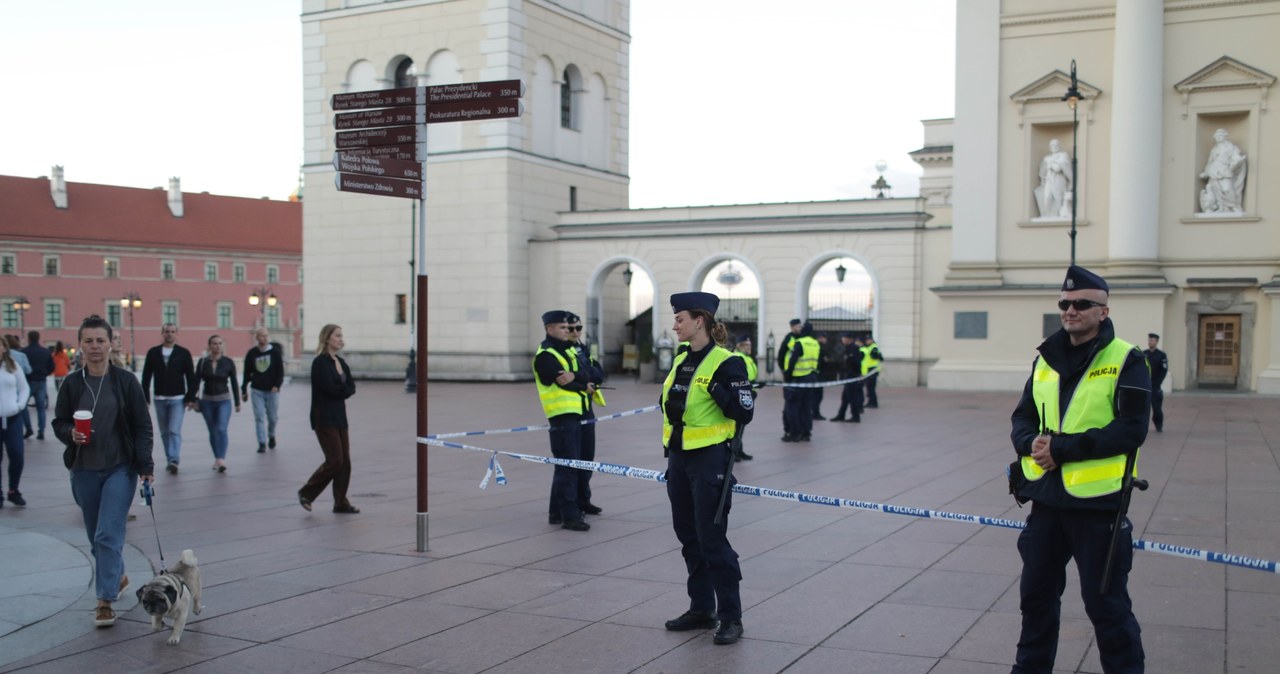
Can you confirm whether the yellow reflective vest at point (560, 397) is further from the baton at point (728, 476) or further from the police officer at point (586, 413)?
the baton at point (728, 476)

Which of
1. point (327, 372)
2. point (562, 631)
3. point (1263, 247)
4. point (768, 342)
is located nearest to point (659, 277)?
point (768, 342)

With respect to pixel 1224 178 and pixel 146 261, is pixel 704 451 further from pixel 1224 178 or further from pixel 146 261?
pixel 146 261

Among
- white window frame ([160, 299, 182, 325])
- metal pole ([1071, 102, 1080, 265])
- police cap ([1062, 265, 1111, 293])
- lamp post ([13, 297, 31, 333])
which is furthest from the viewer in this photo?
white window frame ([160, 299, 182, 325])

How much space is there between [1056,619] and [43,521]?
9263mm

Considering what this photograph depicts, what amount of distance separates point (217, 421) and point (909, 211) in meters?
23.6

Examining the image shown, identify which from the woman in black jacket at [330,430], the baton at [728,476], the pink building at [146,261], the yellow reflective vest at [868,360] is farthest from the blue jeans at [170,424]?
the pink building at [146,261]

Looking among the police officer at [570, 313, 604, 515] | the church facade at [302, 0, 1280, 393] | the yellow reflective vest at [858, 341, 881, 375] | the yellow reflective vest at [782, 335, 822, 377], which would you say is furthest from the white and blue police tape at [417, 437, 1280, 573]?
the church facade at [302, 0, 1280, 393]

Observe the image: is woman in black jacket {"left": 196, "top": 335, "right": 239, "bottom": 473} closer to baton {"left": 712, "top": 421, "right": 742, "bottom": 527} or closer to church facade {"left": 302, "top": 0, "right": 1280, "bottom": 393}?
baton {"left": 712, "top": 421, "right": 742, "bottom": 527}

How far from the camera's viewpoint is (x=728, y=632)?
249 inches

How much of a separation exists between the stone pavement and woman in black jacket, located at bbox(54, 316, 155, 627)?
529 mm

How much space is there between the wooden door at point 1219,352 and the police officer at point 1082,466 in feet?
88.0

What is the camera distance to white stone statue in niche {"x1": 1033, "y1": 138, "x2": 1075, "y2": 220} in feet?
99.5

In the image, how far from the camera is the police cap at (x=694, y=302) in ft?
21.5

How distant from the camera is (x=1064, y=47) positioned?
99.6ft
